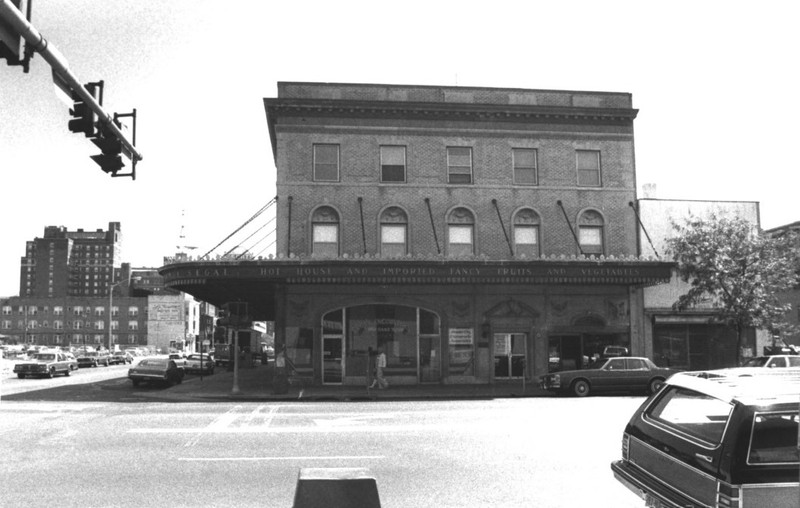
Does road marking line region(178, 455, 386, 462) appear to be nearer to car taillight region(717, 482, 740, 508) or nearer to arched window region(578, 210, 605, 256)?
car taillight region(717, 482, 740, 508)

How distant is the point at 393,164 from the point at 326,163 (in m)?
2.86

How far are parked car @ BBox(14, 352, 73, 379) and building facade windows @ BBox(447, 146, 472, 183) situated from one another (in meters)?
24.5

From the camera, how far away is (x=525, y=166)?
29953mm

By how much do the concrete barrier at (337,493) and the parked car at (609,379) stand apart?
1951 cm

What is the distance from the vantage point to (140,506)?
Result: 306 inches

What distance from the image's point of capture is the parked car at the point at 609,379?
74.5ft

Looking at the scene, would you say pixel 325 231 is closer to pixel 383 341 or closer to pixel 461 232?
pixel 383 341

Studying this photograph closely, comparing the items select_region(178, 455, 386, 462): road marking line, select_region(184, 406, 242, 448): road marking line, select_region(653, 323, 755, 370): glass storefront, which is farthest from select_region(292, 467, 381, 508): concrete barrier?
select_region(653, 323, 755, 370): glass storefront

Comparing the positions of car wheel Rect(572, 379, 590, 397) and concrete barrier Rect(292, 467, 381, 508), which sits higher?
concrete barrier Rect(292, 467, 381, 508)

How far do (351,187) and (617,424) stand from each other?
1694 centimetres

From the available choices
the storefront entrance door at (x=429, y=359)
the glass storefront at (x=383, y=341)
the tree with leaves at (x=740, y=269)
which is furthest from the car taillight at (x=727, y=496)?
the storefront entrance door at (x=429, y=359)

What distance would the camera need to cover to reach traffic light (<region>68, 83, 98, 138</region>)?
1038cm

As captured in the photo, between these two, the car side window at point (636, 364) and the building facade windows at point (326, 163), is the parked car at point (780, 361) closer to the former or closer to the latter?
the car side window at point (636, 364)

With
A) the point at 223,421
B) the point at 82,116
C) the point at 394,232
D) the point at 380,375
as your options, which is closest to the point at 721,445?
the point at 82,116
